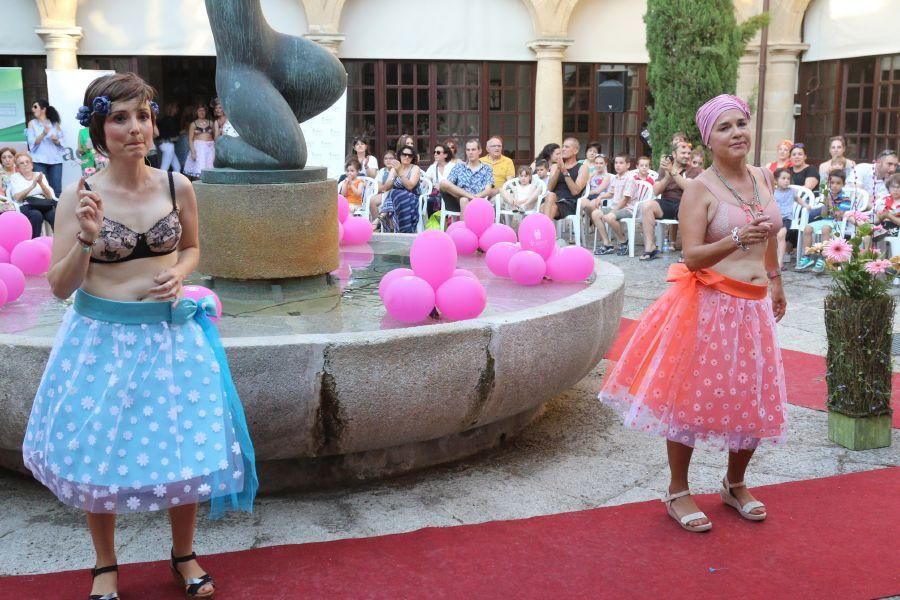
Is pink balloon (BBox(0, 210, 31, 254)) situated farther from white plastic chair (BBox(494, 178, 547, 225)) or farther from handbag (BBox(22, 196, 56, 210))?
white plastic chair (BBox(494, 178, 547, 225))

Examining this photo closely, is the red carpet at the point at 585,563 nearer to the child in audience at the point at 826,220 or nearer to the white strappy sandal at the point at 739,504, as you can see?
the white strappy sandal at the point at 739,504

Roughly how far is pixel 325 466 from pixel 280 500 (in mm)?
240

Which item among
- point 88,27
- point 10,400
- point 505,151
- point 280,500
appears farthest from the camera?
point 505,151

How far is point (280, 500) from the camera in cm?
388

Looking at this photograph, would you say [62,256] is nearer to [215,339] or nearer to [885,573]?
[215,339]

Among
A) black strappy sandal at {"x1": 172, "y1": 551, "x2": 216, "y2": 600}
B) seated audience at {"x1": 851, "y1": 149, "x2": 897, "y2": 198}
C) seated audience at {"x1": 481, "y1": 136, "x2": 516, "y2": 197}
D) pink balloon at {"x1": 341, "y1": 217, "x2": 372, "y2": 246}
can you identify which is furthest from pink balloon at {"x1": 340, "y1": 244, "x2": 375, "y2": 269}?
seated audience at {"x1": 481, "y1": 136, "x2": 516, "y2": 197}

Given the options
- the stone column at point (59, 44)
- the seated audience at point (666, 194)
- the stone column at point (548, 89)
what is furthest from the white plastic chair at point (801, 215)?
the stone column at point (59, 44)

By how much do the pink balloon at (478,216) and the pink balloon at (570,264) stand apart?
3.34 ft

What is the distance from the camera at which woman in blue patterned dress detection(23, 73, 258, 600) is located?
2771 mm

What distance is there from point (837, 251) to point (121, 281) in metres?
3.09

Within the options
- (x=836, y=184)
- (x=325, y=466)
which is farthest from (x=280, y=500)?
(x=836, y=184)

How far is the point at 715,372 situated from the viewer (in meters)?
3.41

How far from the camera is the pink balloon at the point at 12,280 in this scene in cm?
466

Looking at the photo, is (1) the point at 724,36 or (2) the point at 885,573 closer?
(2) the point at 885,573
